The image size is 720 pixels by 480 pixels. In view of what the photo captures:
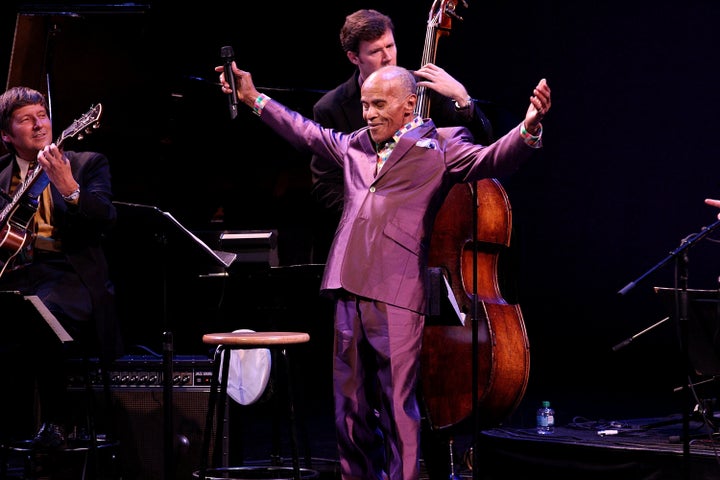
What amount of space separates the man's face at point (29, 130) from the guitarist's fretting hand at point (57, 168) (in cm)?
44

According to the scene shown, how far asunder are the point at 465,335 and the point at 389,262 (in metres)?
0.79

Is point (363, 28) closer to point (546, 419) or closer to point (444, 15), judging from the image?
point (444, 15)

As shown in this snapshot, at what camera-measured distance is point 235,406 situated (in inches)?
169

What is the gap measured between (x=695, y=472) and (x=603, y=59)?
15.1 feet

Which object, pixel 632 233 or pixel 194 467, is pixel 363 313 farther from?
pixel 632 233

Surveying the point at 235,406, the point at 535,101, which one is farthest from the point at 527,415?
the point at 535,101

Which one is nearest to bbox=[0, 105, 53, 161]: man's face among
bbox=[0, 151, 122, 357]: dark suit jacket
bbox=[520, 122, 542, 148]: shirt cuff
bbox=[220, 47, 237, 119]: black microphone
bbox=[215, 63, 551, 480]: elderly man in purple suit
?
bbox=[0, 151, 122, 357]: dark suit jacket

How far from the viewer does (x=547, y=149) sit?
799cm

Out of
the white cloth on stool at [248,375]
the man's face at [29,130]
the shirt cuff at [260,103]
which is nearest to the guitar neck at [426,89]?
the shirt cuff at [260,103]

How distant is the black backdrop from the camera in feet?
20.2

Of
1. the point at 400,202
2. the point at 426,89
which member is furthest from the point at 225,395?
the point at 426,89

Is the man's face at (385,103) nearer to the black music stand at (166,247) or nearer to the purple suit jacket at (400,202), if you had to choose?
the purple suit jacket at (400,202)

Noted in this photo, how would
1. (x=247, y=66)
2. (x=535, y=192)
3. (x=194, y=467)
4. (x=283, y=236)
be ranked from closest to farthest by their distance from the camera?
(x=194, y=467), (x=283, y=236), (x=247, y=66), (x=535, y=192)

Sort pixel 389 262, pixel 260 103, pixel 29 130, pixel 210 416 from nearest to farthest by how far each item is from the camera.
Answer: pixel 389 262 → pixel 260 103 → pixel 210 416 → pixel 29 130
